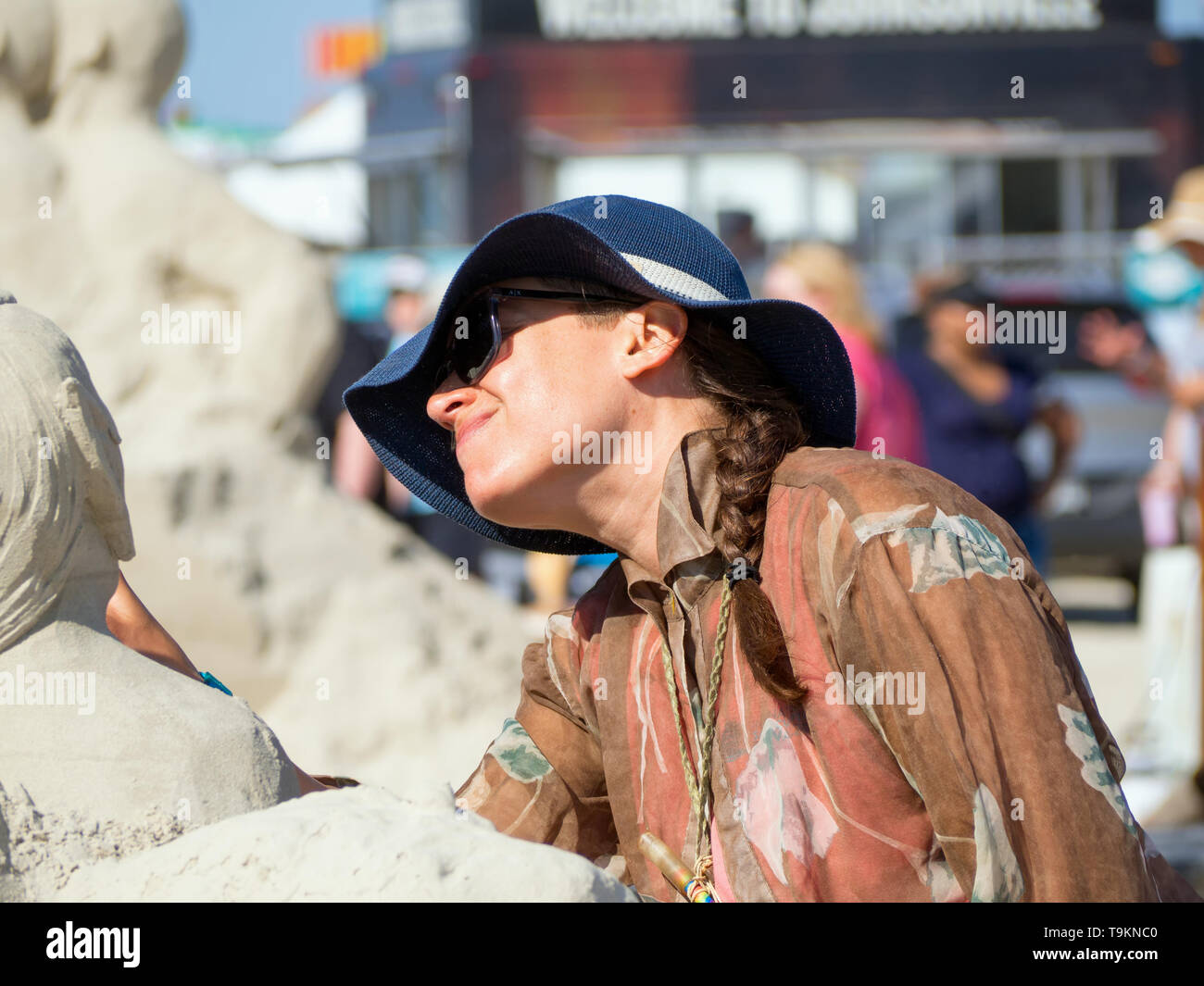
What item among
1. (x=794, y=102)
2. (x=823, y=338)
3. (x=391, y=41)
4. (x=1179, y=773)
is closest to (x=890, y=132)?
(x=794, y=102)

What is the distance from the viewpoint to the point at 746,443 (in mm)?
1942

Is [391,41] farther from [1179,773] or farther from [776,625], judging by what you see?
[776,625]

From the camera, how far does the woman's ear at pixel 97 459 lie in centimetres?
170

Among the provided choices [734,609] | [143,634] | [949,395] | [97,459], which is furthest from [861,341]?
[97,459]

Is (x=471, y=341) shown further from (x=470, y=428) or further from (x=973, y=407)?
(x=973, y=407)

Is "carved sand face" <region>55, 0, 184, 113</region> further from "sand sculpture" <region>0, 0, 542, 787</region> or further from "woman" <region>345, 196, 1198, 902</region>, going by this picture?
"woman" <region>345, 196, 1198, 902</region>

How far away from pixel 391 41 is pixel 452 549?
42.1 ft

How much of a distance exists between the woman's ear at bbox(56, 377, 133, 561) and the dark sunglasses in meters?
0.49

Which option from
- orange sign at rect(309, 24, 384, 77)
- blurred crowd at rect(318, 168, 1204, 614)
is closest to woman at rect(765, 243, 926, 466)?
blurred crowd at rect(318, 168, 1204, 614)

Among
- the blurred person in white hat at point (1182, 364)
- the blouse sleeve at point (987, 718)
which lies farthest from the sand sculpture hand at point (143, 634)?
the blurred person in white hat at point (1182, 364)

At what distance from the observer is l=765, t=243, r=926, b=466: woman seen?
16.8 ft

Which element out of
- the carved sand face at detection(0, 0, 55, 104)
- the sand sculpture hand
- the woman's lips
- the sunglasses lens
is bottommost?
the sand sculpture hand

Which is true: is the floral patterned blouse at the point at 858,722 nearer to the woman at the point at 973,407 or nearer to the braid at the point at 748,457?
the braid at the point at 748,457
